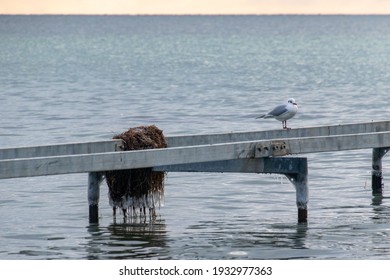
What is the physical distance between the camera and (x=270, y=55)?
4373 inches

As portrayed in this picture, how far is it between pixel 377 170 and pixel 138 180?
507cm

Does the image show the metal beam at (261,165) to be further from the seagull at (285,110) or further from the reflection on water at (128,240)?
the seagull at (285,110)

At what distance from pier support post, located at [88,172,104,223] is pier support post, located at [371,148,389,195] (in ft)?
16.7

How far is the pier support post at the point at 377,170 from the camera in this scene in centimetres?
2092

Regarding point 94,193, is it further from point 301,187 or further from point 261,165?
point 301,187

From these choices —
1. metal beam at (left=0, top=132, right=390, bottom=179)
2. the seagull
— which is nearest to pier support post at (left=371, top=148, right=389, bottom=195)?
the seagull

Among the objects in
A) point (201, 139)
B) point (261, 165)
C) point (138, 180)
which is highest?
point (201, 139)

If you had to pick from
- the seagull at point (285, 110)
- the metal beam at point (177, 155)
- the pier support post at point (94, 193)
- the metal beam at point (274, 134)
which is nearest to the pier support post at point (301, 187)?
the metal beam at point (177, 155)

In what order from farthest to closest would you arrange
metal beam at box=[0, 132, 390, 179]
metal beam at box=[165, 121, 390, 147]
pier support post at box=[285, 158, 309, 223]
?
metal beam at box=[165, 121, 390, 147], pier support post at box=[285, 158, 309, 223], metal beam at box=[0, 132, 390, 179]

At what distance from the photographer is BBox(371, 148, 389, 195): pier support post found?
20.9 m

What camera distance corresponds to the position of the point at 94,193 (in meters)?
18.2

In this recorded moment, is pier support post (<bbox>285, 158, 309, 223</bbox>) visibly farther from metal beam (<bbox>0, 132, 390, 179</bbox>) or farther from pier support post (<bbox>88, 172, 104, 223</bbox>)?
pier support post (<bbox>88, 172, 104, 223</bbox>)

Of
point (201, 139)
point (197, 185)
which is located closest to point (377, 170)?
point (197, 185)
